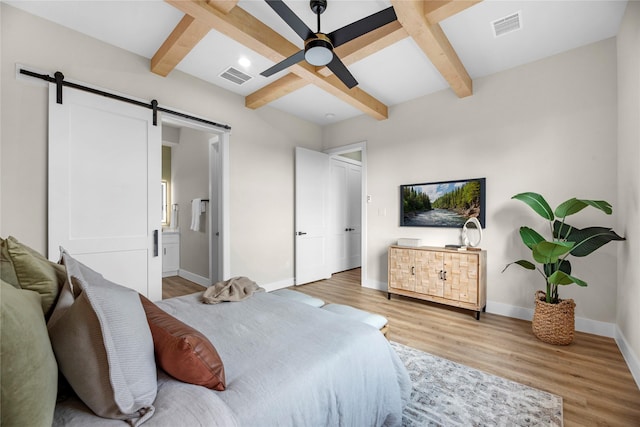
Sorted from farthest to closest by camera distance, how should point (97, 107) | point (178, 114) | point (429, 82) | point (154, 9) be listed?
1. point (429, 82)
2. point (178, 114)
3. point (97, 107)
4. point (154, 9)

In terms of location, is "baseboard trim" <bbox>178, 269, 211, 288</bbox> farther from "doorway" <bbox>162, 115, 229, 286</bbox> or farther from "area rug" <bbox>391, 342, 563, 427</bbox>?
"area rug" <bbox>391, 342, 563, 427</bbox>

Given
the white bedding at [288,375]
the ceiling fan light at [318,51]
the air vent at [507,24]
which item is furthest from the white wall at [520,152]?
the white bedding at [288,375]

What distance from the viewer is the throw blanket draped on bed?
204 centimetres

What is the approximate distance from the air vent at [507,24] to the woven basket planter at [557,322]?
2.61 metres

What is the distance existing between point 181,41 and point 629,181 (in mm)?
4072

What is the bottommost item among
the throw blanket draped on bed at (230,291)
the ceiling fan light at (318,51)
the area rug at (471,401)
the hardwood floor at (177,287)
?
the hardwood floor at (177,287)

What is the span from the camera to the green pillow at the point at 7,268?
0.98 metres

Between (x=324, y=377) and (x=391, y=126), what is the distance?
3945 mm

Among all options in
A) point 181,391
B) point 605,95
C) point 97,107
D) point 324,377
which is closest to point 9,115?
point 97,107

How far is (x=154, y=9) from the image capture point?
7.63ft

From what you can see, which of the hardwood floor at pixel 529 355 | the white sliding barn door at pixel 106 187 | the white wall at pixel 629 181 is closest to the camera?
the hardwood floor at pixel 529 355

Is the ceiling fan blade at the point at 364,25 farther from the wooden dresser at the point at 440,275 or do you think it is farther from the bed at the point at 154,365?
the wooden dresser at the point at 440,275

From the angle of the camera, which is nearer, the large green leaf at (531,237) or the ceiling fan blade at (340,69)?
the ceiling fan blade at (340,69)

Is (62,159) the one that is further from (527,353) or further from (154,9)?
(527,353)
